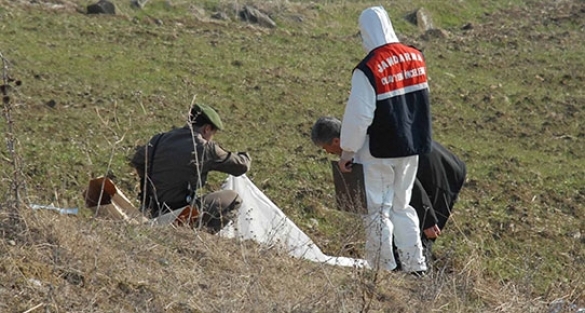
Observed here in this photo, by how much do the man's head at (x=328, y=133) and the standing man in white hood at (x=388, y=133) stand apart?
38cm

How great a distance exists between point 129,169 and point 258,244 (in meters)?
3.82

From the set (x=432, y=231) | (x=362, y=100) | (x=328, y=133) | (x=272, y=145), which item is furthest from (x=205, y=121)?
(x=272, y=145)

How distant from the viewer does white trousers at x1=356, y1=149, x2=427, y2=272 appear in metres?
7.71

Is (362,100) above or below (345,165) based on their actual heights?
above

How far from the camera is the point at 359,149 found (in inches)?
305

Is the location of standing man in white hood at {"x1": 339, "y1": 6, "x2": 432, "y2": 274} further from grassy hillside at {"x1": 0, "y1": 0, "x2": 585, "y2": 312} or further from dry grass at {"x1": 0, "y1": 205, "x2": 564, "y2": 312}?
dry grass at {"x1": 0, "y1": 205, "x2": 564, "y2": 312}

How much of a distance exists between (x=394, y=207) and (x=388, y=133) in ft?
1.93

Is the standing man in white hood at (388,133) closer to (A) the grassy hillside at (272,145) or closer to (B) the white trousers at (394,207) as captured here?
(B) the white trousers at (394,207)

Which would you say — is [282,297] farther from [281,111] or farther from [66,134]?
[281,111]

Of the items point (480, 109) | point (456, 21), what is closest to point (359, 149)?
point (480, 109)

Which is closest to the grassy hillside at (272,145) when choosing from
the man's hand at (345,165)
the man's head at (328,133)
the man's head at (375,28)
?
the man's hand at (345,165)

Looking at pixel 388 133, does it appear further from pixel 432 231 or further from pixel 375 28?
pixel 432 231

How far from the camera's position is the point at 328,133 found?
8.19 metres

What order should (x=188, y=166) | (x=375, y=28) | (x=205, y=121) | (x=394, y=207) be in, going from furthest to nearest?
1. (x=205, y=121)
2. (x=188, y=166)
3. (x=394, y=207)
4. (x=375, y=28)
